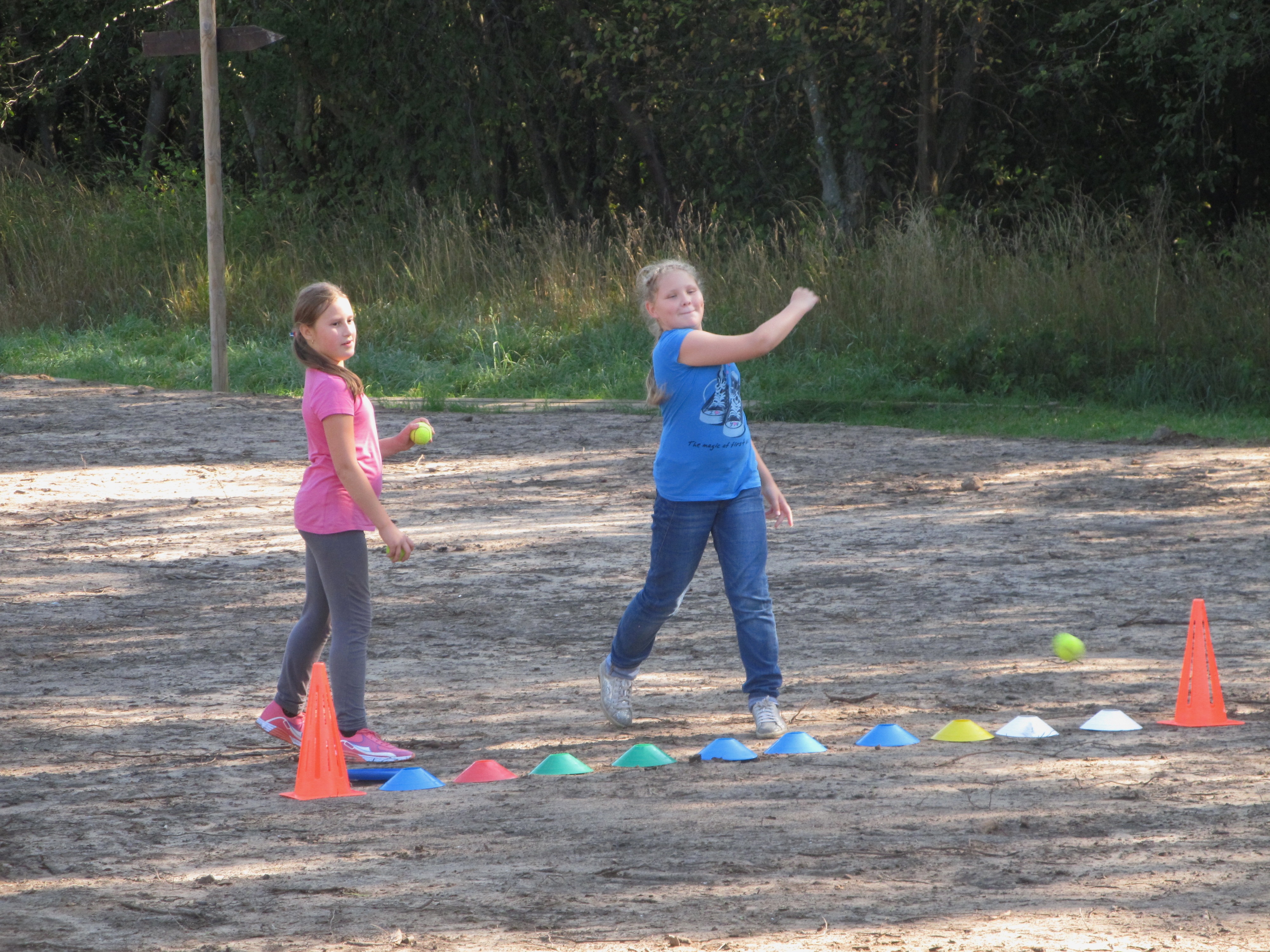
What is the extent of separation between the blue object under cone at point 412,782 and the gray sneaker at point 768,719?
1097 millimetres

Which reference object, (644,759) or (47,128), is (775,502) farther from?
(47,128)

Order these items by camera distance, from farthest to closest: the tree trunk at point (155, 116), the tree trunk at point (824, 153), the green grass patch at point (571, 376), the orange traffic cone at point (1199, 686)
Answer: the tree trunk at point (155, 116), the tree trunk at point (824, 153), the green grass patch at point (571, 376), the orange traffic cone at point (1199, 686)

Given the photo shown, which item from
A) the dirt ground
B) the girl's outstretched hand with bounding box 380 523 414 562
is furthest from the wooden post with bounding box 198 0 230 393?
the girl's outstretched hand with bounding box 380 523 414 562

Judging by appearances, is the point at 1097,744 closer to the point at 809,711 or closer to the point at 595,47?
the point at 809,711

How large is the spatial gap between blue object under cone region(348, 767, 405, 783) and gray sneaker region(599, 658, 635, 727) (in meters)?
0.84

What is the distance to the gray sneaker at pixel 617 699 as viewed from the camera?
512cm

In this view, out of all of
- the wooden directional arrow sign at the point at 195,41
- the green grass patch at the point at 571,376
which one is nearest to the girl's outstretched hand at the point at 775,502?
the green grass patch at the point at 571,376

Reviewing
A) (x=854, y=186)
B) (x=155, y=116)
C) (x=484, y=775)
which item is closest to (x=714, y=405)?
(x=484, y=775)

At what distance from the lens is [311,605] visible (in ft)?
16.3

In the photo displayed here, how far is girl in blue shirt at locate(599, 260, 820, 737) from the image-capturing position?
496cm

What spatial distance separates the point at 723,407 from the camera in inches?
196

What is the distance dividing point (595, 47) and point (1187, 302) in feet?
32.9

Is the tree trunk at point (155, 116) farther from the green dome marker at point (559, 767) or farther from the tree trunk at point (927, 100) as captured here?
the green dome marker at point (559, 767)

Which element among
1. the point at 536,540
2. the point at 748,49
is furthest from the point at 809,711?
the point at 748,49
